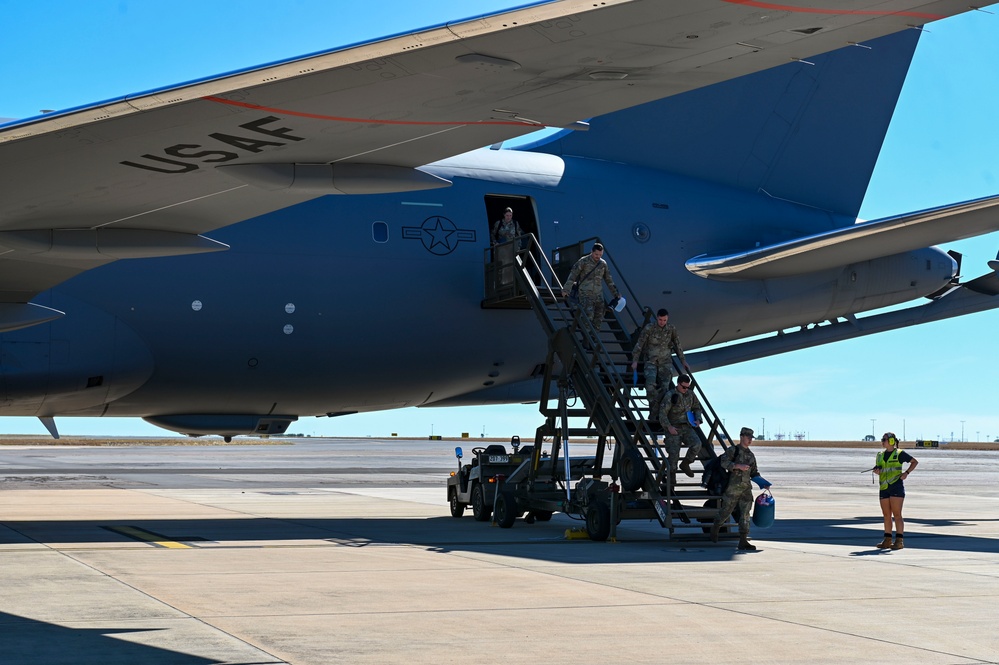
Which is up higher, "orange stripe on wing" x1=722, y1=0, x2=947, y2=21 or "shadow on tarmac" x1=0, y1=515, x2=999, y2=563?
"orange stripe on wing" x1=722, y1=0, x2=947, y2=21

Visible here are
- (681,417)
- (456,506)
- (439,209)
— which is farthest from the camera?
(456,506)

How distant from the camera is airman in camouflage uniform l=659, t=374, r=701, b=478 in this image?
16.1 meters

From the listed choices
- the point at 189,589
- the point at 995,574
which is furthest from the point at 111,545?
the point at 995,574

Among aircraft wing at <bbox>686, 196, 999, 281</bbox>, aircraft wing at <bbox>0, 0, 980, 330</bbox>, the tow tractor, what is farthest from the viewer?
the tow tractor

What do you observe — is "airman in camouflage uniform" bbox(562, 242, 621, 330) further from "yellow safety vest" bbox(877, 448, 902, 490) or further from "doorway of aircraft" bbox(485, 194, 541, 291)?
"yellow safety vest" bbox(877, 448, 902, 490)

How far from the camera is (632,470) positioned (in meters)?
15.7

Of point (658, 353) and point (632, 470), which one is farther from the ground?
point (658, 353)

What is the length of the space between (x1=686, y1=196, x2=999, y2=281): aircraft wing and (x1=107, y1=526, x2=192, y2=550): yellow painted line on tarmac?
36.1ft

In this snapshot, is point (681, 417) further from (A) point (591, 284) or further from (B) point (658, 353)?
(A) point (591, 284)

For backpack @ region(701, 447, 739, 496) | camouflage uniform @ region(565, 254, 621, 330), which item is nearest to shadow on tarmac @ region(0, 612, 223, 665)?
backpack @ region(701, 447, 739, 496)

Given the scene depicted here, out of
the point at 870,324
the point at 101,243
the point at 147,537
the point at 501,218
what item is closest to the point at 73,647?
the point at 101,243

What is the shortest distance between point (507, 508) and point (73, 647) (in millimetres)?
10687

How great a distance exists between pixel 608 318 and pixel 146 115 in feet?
38.2

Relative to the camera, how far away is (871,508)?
23.9 m
